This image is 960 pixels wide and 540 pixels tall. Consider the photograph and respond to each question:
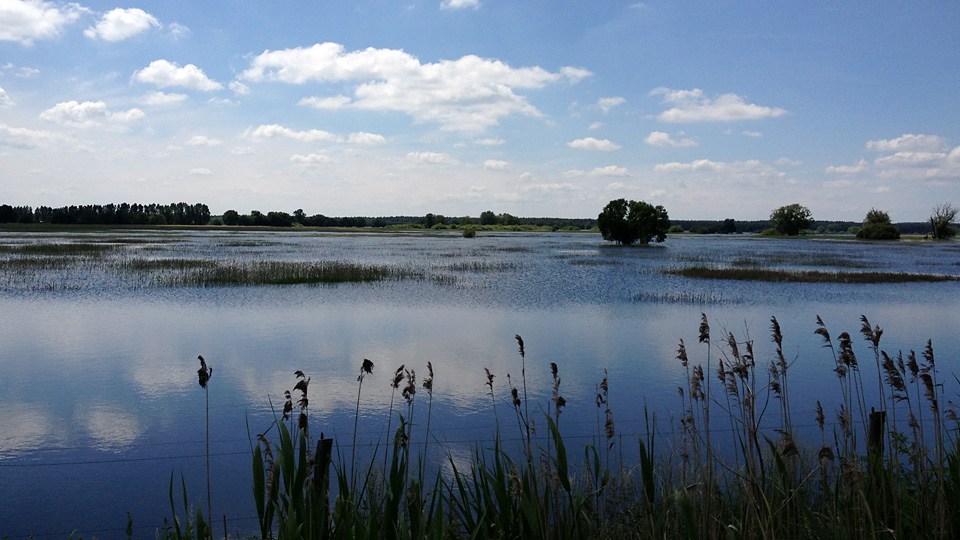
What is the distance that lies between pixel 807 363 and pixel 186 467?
9.63 m

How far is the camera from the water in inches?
234

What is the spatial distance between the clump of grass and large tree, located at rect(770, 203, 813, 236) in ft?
288

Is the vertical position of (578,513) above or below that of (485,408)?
above

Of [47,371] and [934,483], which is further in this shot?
[47,371]

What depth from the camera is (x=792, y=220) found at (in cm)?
11006

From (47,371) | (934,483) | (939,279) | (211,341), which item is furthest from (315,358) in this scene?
(939,279)

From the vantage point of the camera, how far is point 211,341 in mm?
12508

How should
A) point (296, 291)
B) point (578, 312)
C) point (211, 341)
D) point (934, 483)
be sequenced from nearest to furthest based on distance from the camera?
1. point (934, 483)
2. point (211, 341)
3. point (578, 312)
4. point (296, 291)

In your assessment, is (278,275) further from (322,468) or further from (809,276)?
(809,276)

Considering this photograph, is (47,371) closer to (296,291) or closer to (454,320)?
(454,320)

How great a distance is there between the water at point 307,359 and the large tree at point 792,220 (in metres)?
94.5

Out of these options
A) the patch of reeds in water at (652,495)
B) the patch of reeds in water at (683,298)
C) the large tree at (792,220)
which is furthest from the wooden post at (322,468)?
the large tree at (792,220)

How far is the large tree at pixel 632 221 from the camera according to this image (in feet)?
207

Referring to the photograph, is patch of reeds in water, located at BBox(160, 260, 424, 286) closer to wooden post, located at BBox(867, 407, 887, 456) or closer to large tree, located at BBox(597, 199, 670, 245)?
wooden post, located at BBox(867, 407, 887, 456)
